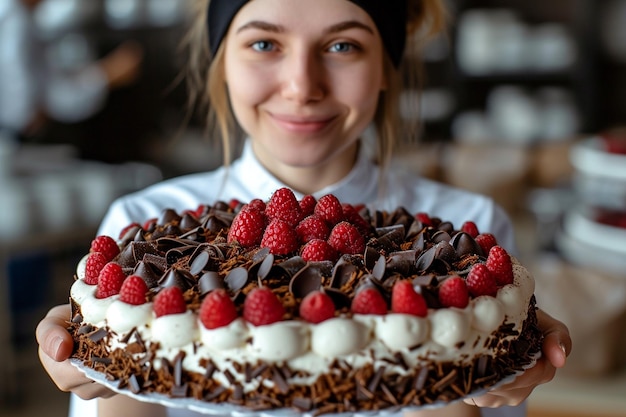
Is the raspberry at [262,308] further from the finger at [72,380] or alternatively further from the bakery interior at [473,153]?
the bakery interior at [473,153]

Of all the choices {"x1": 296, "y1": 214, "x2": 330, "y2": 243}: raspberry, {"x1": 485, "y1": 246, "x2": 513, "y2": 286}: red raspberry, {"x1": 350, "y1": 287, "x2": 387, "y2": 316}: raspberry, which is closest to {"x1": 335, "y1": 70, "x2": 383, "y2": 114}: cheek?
{"x1": 296, "y1": 214, "x2": 330, "y2": 243}: raspberry

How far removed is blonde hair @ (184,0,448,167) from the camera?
1.76 meters

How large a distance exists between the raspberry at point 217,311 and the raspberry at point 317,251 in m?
0.17

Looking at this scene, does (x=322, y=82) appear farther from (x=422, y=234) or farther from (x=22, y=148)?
(x=22, y=148)

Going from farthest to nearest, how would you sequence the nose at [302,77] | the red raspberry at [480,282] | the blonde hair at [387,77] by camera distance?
the blonde hair at [387,77] → the nose at [302,77] → the red raspberry at [480,282]

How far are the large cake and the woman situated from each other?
118 millimetres

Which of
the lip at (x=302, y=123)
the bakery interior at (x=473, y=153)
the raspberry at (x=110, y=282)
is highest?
the lip at (x=302, y=123)

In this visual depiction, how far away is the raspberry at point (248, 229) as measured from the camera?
120 centimetres

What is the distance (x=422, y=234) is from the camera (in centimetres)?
126

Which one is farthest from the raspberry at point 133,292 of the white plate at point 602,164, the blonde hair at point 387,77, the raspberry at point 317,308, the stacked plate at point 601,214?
the white plate at point 602,164

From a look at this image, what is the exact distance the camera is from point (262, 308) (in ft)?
3.17

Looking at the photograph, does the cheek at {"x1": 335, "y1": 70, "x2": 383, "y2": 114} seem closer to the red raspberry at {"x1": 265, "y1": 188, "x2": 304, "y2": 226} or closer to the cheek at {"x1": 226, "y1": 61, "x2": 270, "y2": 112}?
the cheek at {"x1": 226, "y1": 61, "x2": 270, "y2": 112}

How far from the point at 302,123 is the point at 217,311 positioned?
2.07 ft

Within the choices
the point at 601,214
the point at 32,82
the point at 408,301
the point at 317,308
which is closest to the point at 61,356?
the point at 317,308
